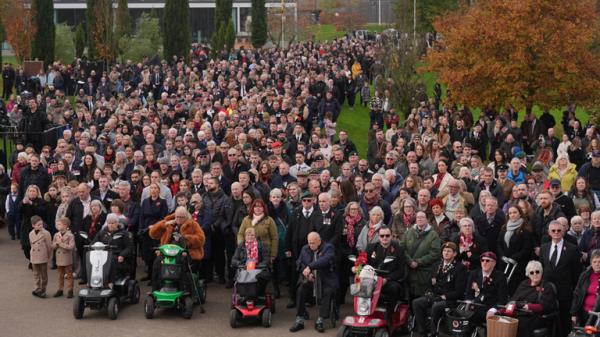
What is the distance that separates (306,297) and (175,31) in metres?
43.0

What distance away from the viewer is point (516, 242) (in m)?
16.2

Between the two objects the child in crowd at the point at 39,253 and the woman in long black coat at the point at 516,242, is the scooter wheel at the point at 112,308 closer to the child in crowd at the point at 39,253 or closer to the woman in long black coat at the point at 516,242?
the child in crowd at the point at 39,253

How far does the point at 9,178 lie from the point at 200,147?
416 cm

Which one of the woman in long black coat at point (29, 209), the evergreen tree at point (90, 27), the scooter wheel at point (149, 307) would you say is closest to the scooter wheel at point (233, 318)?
the scooter wheel at point (149, 307)

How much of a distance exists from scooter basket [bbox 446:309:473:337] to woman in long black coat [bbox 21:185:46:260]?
880 centimetres

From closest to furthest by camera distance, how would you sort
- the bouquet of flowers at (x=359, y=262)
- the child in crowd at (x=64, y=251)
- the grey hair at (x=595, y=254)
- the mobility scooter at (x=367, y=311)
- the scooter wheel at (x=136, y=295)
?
the grey hair at (x=595, y=254)
the mobility scooter at (x=367, y=311)
the bouquet of flowers at (x=359, y=262)
the scooter wheel at (x=136, y=295)
the child in crowd at (x=64, y=251)

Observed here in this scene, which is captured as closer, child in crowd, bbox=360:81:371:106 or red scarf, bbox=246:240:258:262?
red scarf, bbox=246:240:258:262

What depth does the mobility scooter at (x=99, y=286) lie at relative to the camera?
16922 mm

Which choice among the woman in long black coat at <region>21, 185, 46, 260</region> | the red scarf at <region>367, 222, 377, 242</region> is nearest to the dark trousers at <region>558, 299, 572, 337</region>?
the red scarf at <region>367, 222, 377, 242</region>

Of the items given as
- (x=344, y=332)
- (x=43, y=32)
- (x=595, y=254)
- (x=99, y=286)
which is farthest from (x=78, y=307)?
(x=43, y=32)

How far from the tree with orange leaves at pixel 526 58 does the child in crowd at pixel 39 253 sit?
1768 cm

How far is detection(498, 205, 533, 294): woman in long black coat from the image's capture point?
635 inches

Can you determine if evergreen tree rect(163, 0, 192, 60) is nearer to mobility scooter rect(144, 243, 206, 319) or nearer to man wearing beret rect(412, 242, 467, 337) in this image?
mobility scooter rect(144, 243, 206, 319)

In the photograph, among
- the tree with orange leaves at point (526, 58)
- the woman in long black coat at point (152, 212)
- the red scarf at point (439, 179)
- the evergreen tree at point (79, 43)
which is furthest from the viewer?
the evergreen tree at point (79, 43)
